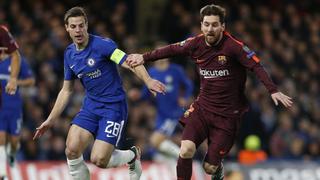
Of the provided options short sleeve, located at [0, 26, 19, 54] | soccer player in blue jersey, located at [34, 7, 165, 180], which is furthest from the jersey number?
short sleeve, located at [0, 26, 19, 54]

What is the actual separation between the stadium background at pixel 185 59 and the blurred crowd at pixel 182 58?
2cm

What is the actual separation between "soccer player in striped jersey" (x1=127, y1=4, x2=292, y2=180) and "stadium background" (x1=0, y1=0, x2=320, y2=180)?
479cm

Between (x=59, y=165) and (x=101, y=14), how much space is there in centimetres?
496

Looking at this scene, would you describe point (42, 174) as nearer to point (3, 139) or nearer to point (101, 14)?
point (3, 139)

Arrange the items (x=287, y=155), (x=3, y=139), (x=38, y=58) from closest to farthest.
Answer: (x=3, y=139) → (x=38, y=58) → (x=287, y=155)

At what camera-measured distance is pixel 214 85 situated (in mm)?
10594

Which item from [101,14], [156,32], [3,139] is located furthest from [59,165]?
[156,32]

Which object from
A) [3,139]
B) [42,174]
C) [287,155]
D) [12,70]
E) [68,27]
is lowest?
[287,155]

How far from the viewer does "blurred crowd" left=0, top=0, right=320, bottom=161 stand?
667 inches

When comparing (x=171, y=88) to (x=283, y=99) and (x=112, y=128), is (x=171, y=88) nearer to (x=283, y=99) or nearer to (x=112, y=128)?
(x=112, y=128)

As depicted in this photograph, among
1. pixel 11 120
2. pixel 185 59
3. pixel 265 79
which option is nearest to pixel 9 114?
pixel 11 120

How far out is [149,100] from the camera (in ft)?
59.3

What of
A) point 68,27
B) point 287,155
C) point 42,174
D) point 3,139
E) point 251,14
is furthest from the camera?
point 251,14

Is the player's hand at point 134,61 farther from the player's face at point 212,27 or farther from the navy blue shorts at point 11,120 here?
the navy blue shorts at point 11,120
